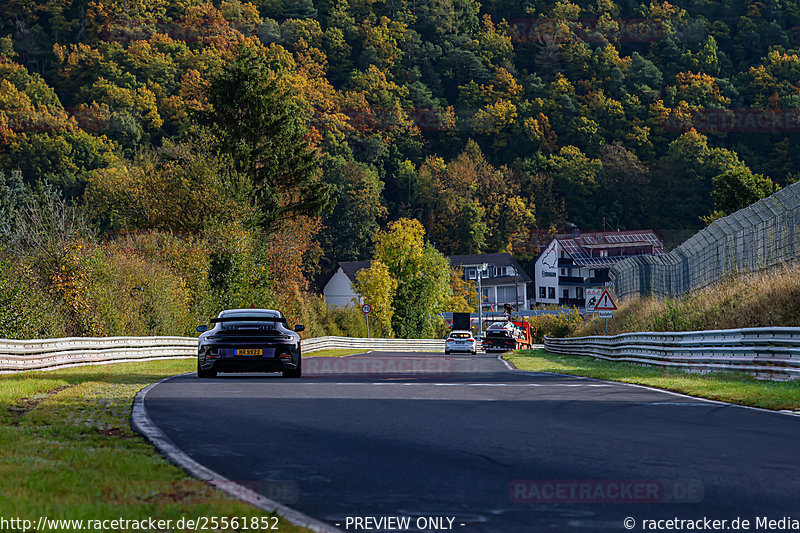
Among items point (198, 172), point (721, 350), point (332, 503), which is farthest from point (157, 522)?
point (198, 172)

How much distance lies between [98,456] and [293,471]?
1.85 m

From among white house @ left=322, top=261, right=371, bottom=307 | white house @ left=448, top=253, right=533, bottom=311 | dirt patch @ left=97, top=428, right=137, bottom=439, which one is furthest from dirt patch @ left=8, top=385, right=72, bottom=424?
white house @ left=448, top=253, right=533, bottom=311

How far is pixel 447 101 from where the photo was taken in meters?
167

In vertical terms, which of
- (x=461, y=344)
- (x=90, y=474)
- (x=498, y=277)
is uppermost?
(x=498, y=277)

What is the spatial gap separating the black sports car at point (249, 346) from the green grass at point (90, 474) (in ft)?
21.8

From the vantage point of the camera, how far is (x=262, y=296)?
54.8 metres

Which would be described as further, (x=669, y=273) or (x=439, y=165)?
(x=439, y=165)

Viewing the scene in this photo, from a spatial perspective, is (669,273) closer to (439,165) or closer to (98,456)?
(98,456)

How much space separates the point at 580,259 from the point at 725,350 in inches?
4572

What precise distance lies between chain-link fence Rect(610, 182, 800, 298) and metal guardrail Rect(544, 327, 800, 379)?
3.14m

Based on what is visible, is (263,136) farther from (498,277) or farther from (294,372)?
(498,277)

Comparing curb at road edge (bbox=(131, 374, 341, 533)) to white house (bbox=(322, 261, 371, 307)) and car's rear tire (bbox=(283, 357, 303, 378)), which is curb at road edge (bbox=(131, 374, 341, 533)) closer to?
car's rear tire (bbox=(283, 357, 303, 378))

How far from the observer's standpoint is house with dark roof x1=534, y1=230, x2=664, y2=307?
135 meters

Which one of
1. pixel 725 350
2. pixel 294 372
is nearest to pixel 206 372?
pixel 294 372
